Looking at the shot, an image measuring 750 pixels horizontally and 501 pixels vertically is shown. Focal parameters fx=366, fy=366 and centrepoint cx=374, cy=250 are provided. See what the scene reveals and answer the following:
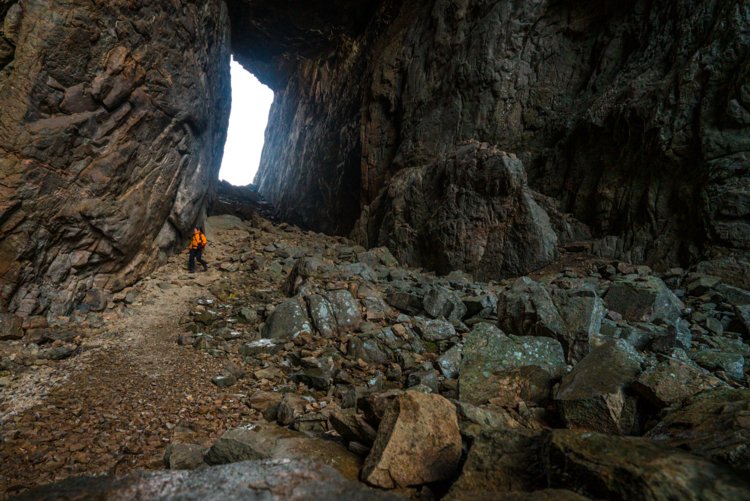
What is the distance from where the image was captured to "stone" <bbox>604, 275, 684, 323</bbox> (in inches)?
379

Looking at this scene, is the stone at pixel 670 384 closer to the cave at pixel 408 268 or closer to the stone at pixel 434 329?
the cave at pixel 408 268

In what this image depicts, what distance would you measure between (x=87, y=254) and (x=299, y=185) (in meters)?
20.2

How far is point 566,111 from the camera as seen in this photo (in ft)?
57.5

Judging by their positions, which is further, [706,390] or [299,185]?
[299,185]

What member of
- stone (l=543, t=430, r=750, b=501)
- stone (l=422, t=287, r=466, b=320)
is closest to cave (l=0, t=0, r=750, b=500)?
stone (l=543, t=430, r=750, b=501)

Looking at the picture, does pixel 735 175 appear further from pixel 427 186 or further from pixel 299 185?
pixel 299 185

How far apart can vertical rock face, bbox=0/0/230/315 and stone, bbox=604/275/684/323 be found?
48.7 feet

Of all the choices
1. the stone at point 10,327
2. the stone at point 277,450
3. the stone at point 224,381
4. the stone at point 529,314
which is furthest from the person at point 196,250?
the stone at point 529,314

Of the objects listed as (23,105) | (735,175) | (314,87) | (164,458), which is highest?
(314,87)

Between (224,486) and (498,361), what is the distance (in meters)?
4.30

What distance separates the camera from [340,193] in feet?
80.2

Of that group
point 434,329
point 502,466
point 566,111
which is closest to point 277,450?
point 502,466

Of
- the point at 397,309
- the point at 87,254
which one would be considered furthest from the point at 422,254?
the point at 87,254

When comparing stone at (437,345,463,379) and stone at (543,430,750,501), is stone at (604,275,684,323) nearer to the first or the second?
stone at (437,345,463,379)
